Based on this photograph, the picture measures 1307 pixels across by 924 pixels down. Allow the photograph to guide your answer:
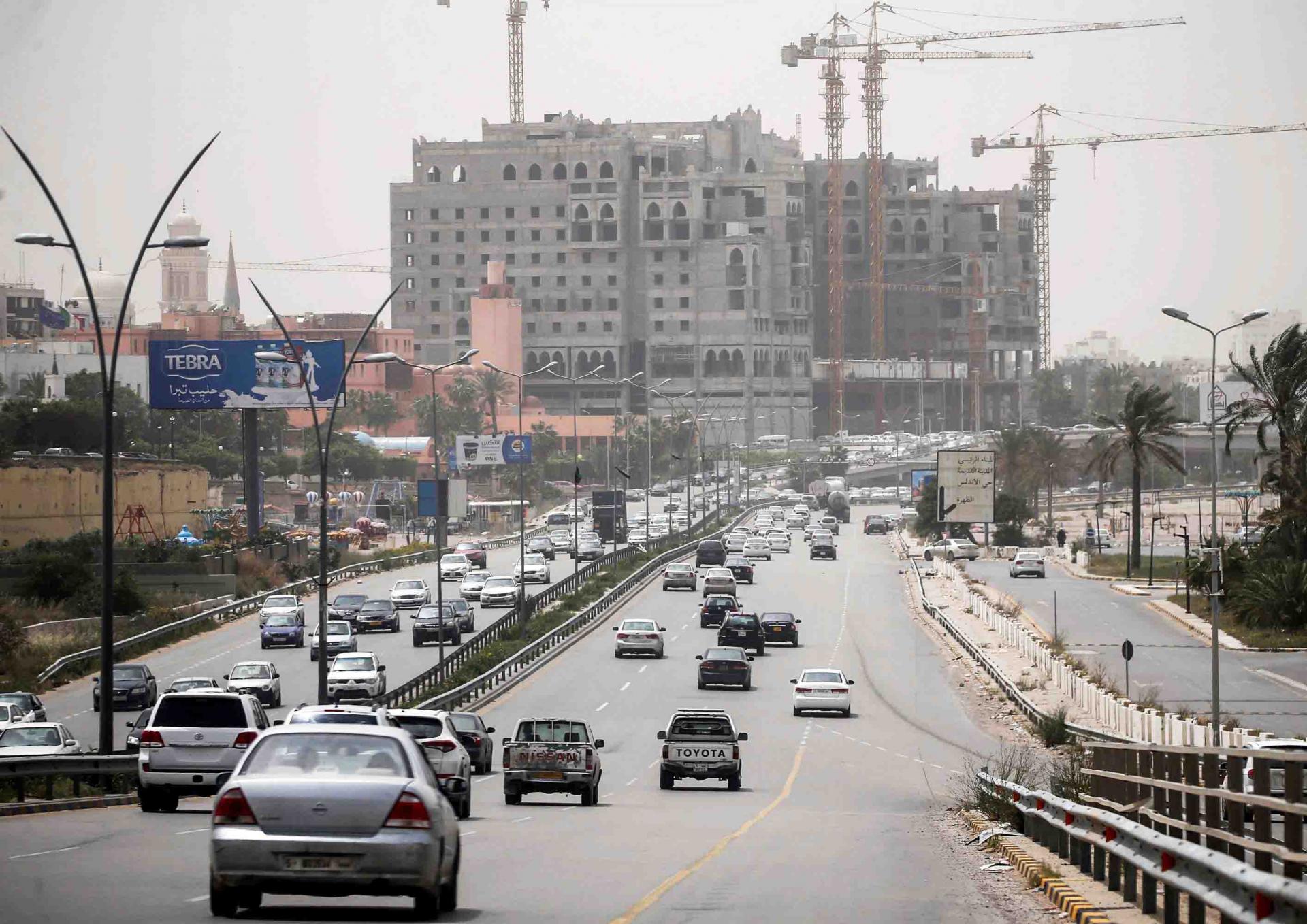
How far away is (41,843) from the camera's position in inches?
724

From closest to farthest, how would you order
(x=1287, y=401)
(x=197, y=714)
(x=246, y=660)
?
(x=197, y=714) → (x=246, y=660) → (x=1287, y=401)

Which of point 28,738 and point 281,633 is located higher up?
point 28,738

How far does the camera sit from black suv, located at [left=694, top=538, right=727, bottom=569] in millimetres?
103875

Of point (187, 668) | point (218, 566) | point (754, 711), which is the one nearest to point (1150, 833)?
point (754, 711)

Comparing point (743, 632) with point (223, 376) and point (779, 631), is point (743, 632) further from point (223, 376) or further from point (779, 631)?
point (223, 376)

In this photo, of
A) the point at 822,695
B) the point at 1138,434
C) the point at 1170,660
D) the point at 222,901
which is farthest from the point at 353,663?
the point at 1138,434

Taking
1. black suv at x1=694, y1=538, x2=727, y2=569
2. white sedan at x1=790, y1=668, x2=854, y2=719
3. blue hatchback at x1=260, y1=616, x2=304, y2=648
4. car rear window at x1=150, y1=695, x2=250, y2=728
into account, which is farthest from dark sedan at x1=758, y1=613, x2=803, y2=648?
car rear window at x1=150, y1=695, x2=250, y2=728

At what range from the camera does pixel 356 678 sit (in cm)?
4994

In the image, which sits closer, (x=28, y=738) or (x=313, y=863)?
(x=313, y=863)

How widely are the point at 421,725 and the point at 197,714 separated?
170 inches

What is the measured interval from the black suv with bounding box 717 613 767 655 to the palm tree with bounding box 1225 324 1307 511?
20483mm

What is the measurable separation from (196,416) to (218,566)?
351ft

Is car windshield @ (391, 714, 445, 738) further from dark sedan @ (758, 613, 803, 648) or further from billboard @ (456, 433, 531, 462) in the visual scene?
billboard @ (456, 433, 531, 462)

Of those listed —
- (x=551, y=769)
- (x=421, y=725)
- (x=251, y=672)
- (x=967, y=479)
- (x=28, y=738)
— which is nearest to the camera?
(x=421, y=725)
